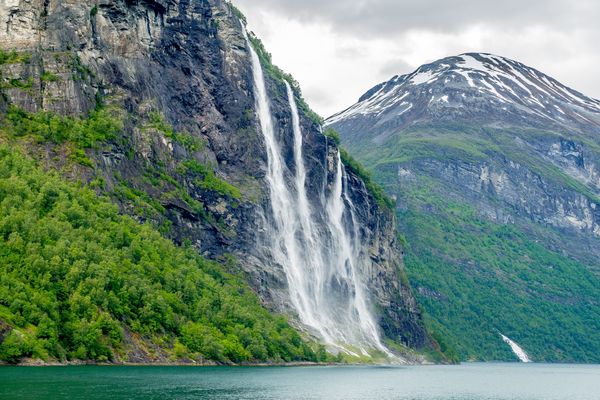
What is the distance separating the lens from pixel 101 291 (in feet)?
309

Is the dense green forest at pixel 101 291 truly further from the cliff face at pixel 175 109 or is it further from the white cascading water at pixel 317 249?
the white cascading water at pixel 317 249

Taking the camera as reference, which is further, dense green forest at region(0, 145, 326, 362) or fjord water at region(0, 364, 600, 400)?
dense green forest at region(0, 145, 326, 362)

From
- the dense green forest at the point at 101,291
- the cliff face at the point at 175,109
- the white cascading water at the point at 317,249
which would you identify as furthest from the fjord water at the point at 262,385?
the cliff face at the point at 175,109

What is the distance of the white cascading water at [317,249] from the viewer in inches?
5837

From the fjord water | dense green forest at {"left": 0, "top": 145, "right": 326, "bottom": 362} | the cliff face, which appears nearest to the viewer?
the fjord water

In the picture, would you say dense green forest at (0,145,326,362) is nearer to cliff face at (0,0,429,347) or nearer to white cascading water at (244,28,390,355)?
cliff face at (0,0,429,347)

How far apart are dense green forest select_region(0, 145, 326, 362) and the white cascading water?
17475 mm

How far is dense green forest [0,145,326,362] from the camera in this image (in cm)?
8644

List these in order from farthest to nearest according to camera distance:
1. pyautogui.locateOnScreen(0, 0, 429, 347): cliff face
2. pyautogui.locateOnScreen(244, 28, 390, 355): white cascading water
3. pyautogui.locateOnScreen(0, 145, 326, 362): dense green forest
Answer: pyautogui.locateOnScreen(244, 28, 390, 355): white cascading water, pyautogui.locateOnScreen(0, 0, 429, 347): cliff face, pyautogui.locateOnScreen(0, 145, 326, 362): dense green forest

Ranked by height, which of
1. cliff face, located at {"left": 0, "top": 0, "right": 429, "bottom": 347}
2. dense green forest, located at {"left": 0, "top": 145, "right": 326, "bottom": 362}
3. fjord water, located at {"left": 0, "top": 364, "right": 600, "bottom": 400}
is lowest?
fjord water, located at {"left": 0, "top": 364, "right": 600, "bottom": 400}

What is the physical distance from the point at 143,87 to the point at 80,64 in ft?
41.1

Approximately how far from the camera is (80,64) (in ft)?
436

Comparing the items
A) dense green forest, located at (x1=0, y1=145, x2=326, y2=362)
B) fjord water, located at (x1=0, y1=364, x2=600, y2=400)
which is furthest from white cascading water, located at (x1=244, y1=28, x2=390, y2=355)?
fjord water, located at (x1=0, y1=364, x2=600, y2=400)

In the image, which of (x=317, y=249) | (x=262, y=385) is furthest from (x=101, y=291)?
(x=317, y=249)
